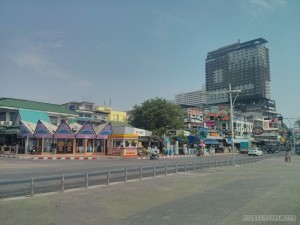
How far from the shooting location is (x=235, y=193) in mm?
11844

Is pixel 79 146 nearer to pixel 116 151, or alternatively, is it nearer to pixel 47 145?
pixel 47 145

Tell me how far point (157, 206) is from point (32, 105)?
49.3m

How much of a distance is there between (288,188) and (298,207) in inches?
166

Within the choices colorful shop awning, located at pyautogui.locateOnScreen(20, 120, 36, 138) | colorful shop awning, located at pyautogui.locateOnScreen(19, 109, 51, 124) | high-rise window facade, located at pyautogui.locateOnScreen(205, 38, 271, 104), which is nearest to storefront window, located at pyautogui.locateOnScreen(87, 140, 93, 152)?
A: colorful shop awning, located at pyautogui.locateOnScreen(20, 120, 36, 138)

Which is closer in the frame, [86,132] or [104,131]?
[86,132]

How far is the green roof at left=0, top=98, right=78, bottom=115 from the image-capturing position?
49838 millimetres

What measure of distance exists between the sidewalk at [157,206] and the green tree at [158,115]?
4825 cm

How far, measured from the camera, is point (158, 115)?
62.9 m

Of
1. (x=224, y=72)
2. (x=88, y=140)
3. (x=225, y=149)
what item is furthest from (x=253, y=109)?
(x=88, y=140)

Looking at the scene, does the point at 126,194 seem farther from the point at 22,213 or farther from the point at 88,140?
the point at 88,140

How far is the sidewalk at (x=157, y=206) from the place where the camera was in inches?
308

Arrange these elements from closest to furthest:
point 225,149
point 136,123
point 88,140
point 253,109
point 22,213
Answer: point 22,213, point 88,140, point 136,123, point 225,149, point 253,109

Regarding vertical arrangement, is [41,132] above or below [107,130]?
below

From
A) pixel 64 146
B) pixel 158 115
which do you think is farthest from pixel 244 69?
pixel 64 146
